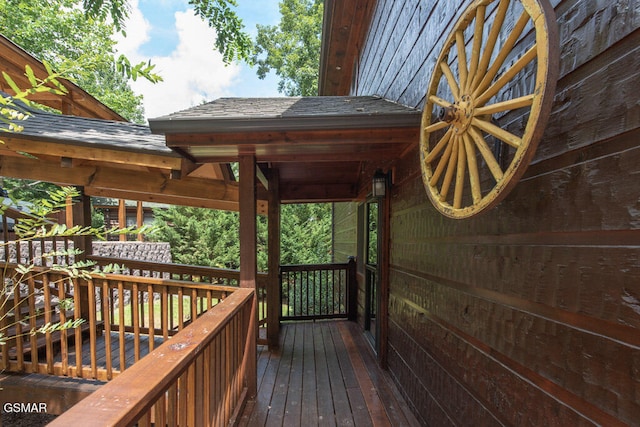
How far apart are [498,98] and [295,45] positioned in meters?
15.8

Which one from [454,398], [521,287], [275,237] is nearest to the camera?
[521,287]

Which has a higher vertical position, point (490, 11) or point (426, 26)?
point (426, 26)

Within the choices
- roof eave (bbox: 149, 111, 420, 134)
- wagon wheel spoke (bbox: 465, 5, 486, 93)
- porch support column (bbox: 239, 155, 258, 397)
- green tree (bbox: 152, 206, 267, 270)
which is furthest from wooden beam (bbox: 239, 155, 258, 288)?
green tree (bbox: 152, 206, 267, 270)

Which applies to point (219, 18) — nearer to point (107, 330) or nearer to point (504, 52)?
point (107, 330)

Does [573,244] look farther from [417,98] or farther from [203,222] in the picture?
[203,222]

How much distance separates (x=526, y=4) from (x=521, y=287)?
991mm

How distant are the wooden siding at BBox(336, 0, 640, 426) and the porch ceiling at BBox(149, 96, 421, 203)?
0.78 m

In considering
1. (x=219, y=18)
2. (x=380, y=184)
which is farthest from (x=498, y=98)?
(x=219, y=18)

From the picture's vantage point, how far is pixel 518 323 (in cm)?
116

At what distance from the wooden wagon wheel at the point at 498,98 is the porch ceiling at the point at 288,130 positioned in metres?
0.55

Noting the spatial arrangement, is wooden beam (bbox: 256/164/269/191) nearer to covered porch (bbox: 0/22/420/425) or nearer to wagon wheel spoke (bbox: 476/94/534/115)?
covered porch (bbox: 0/22/420/425)

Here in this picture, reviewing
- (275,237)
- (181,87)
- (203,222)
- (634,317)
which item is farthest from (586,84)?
(181,87)

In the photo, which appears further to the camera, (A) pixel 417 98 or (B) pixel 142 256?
(B) pixel 142 256

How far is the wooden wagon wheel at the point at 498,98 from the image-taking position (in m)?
0.87
